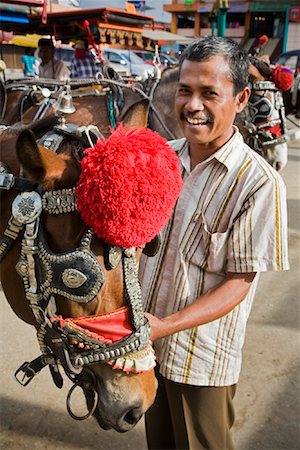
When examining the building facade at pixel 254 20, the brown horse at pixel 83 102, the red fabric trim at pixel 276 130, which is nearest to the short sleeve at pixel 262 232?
the brown horse at pixel 83 102

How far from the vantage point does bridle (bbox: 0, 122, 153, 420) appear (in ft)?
3.74

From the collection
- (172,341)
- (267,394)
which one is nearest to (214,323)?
(172,341)

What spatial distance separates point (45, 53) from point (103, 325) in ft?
19.3

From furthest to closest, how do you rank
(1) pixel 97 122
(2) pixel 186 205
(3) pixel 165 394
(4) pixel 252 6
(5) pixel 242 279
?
(4) pixel 252 6
(1) pixel 97 122
(3) pixel 165 394
(2) pixel 186 205
(5) pixel 242 279

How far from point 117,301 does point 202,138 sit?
608 mm

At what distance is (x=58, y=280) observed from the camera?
3.80 ft

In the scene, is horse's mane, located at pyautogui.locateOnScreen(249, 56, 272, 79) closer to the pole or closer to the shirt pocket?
the shirt pocket

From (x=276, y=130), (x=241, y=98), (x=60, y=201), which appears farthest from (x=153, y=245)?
(x=276, y=130)

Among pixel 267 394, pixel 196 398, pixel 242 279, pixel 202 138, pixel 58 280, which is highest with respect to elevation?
pixel 202 138

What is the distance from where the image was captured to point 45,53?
20.3ft

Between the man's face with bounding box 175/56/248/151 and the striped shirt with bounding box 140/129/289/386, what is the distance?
94mm

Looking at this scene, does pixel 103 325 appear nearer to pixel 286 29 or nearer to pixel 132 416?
pixel 132 416

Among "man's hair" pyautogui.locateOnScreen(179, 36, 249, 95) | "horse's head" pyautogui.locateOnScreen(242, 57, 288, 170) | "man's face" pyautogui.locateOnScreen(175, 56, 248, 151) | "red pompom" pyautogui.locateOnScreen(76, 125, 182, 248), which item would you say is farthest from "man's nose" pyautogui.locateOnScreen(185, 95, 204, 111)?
"horse's head" pyautogui.locateOnScreen(242, 57, 288, 170)

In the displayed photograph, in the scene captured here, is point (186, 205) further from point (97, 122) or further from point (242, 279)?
point (97, 122)
